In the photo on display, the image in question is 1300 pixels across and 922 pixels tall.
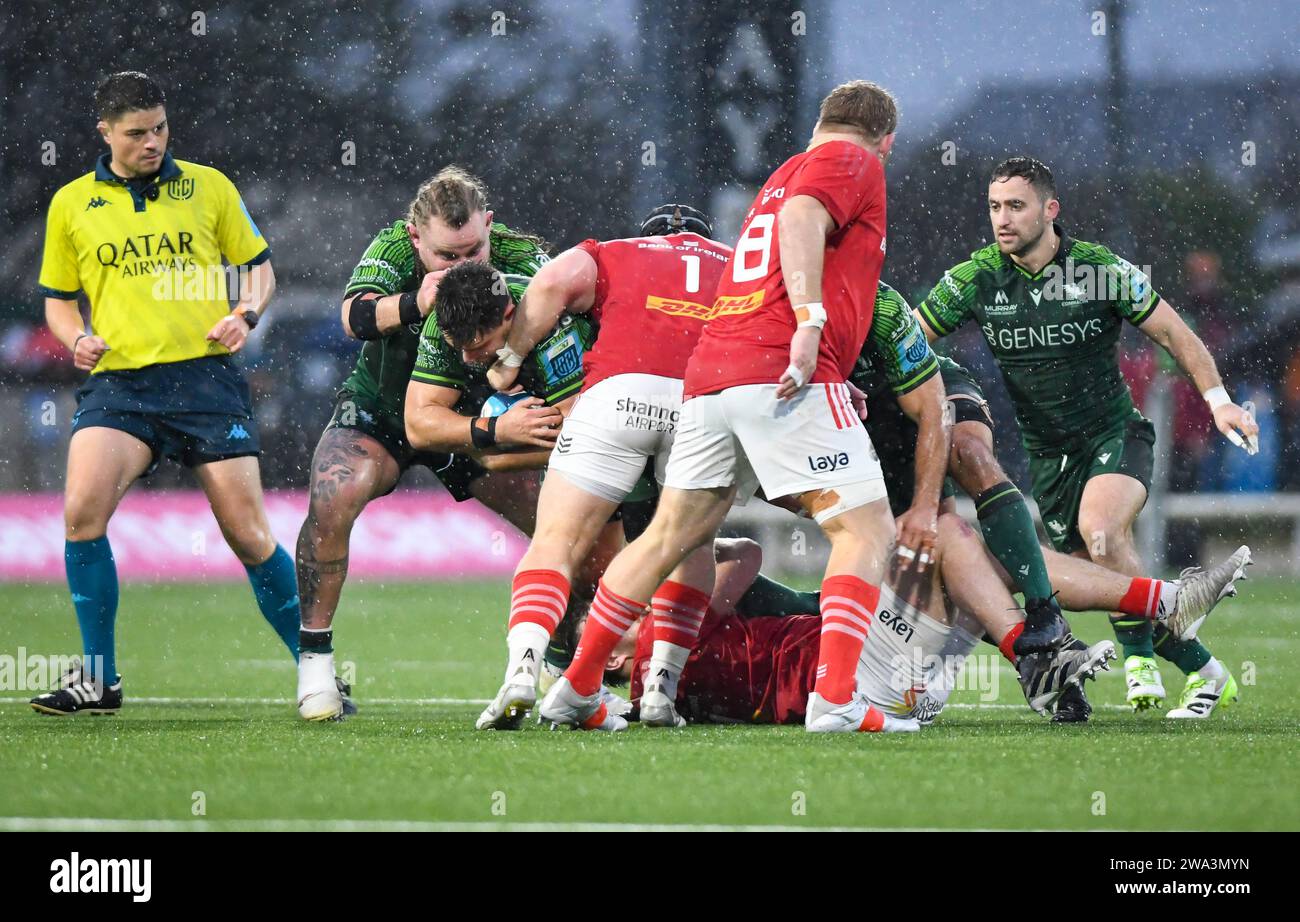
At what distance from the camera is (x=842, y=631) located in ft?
16.7

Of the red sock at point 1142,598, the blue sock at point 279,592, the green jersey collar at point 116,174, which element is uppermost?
the green jersey collar at point 116,174

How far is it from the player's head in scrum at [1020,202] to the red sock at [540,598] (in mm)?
2440

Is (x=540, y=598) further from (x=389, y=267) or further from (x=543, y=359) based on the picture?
(x=389, y=267)

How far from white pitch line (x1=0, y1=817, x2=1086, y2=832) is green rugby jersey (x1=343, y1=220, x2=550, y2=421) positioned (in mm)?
2716

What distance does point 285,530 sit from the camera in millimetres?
14102

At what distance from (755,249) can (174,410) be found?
6.84 ft

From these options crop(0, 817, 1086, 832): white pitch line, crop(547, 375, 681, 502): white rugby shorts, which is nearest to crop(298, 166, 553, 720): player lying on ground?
crop(547, 375, 681, 502): white rugby shorts

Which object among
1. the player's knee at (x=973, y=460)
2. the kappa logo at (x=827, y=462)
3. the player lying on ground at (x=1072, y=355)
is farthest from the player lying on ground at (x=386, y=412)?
the player lying on ground at (x=1072, y=355)

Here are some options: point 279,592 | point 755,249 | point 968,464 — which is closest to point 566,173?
point 279,592

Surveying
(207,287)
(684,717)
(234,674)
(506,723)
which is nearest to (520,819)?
(506,723)

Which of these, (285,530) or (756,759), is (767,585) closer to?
(756,759)

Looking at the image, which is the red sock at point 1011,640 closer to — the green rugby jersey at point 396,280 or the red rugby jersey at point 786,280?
the red rugby jersey at point 786,280

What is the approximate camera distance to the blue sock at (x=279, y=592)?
6418 millimetres

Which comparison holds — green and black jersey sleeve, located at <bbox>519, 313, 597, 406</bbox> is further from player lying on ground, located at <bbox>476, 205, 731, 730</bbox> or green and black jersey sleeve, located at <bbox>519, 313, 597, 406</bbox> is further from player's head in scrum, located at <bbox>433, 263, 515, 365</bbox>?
player's head in scrum, located at <bbox>433, 263, 515, 365</bbox>
